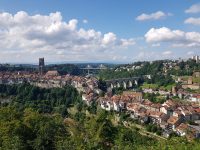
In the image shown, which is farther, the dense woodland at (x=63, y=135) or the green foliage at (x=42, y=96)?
the green foliage at (x=42, y=96)

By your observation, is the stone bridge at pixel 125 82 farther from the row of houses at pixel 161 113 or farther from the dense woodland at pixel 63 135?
the dense woodland at pixel 63 135

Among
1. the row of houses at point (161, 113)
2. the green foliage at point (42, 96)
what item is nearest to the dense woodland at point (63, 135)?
the row of houses at point (161, 113)

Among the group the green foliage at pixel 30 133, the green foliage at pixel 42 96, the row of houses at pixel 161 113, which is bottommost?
the row of houses at pixel 161 113

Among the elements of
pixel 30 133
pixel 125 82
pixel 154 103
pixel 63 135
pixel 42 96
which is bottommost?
pixel 154 103

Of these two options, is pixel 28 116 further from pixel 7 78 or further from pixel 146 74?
pixel 146 74

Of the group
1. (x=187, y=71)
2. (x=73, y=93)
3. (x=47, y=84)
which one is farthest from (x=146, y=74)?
(x=73, y=93)

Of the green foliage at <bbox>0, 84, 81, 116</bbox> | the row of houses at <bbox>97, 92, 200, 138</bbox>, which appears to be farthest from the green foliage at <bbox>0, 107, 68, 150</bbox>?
the green foliage at <bbox>0, 84, 81, 116</bbox>

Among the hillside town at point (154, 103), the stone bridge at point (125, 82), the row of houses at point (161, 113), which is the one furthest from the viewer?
the stone bridge at point (125, 82)

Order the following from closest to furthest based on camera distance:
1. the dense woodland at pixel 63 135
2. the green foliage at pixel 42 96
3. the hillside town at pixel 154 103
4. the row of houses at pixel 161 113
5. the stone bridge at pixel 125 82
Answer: the dense woodland at pixel 63 135
the row of houses at pixel 161 113
the hillside town at pixel 154 103
the green foliage at pixel 42 96
the stone bridge at pixel 125 82

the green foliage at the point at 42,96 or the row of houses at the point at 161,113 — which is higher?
the green foliage at the point at 42,96

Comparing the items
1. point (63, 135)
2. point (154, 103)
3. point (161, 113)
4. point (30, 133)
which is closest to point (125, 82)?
point (154, 103)

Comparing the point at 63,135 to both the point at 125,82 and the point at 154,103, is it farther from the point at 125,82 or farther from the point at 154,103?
the point at 125,82
